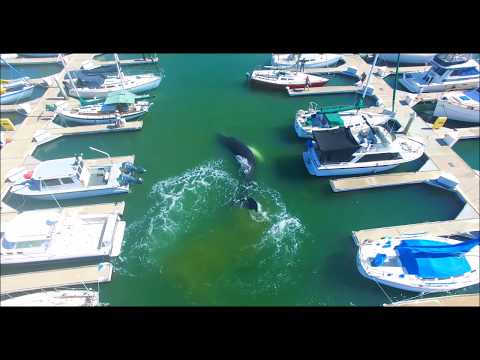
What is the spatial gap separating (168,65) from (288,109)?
57.0 ft

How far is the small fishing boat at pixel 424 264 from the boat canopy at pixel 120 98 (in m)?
25.3

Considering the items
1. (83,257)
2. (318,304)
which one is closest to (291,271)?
(318,304)

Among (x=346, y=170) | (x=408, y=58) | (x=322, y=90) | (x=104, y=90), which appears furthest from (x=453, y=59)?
(x=104, y=90)

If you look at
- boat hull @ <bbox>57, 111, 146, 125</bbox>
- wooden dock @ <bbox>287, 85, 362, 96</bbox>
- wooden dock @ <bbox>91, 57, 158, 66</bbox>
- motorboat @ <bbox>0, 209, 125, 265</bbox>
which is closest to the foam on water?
motorboat @ <bbox>0, 209, 125, 265</bbox>

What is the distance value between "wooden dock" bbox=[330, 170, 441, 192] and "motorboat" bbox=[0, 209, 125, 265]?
1675 cm

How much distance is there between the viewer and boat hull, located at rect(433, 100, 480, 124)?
24781mm

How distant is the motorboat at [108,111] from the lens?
28062 millimetres

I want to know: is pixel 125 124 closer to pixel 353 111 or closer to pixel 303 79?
pixel 303 79

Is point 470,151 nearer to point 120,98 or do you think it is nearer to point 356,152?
point 356,152

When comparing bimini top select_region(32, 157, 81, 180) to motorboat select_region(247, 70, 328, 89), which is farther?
motorboat select_region(247, 70, 328, 89)

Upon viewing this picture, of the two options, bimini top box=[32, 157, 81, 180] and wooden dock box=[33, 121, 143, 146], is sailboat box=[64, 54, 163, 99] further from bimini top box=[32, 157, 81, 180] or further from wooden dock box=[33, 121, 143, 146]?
bimini top box=[32, 157, 81, 180]

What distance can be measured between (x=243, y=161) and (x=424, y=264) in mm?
14401

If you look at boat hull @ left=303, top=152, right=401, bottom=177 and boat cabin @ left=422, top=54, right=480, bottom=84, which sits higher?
boat cabin @ left=422, top=54, right=480, bottom=84

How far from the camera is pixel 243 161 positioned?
23.7 meters
